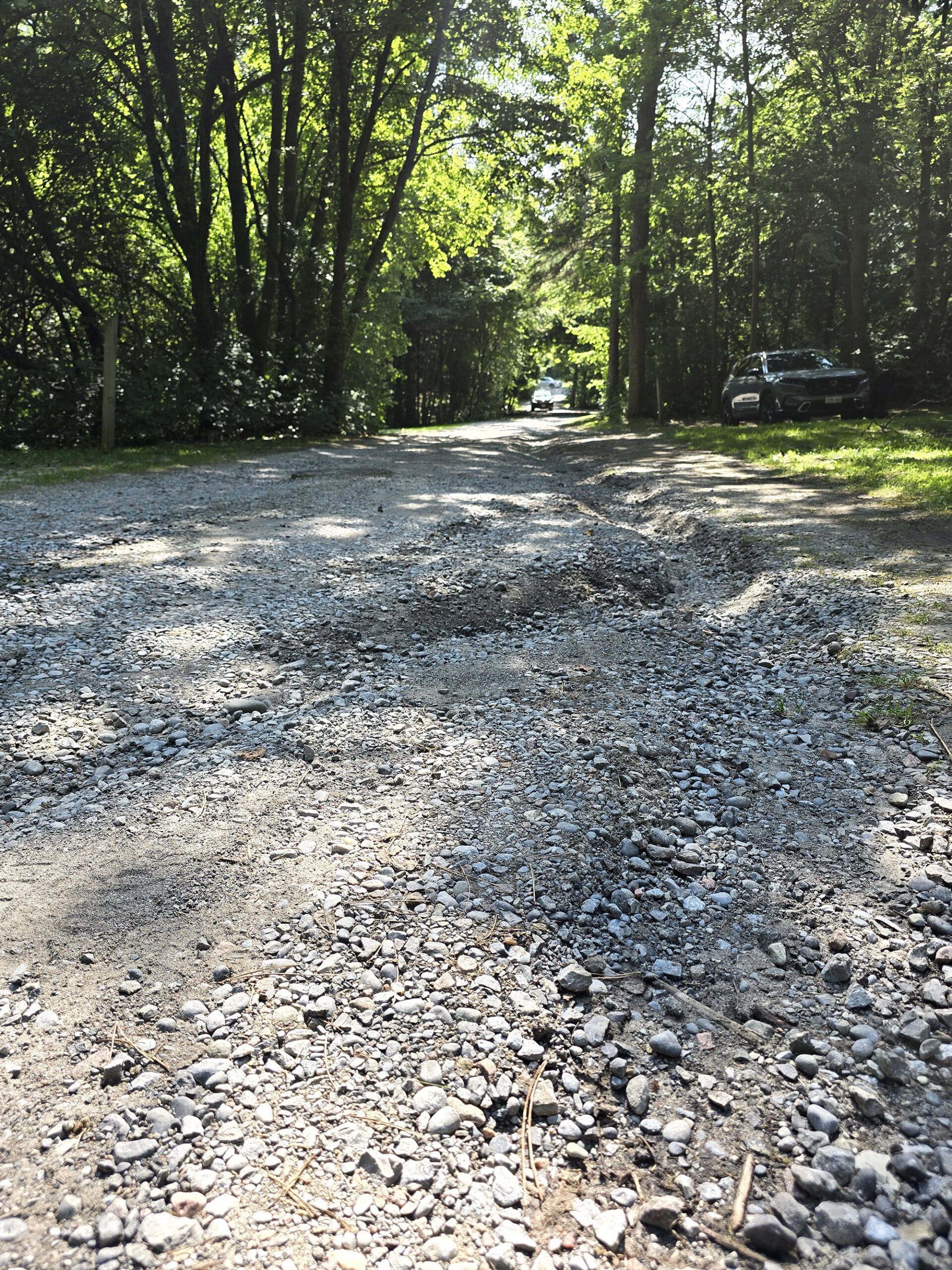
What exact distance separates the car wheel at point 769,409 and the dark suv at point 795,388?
0.01 meters

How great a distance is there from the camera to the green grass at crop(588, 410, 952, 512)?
8836 mm

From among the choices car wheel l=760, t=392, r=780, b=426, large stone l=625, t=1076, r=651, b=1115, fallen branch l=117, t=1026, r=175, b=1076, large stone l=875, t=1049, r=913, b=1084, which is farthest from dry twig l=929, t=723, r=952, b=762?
car wheel l=760, t=392, r=780, b=426

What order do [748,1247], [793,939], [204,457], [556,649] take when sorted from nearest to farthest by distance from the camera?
[748,1247]
[793,939]
[556,649]
[204,457]

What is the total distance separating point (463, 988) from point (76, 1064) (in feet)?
3.25

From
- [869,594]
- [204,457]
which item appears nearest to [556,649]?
[869,594]

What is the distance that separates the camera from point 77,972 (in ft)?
7.98

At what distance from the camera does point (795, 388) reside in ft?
57.5

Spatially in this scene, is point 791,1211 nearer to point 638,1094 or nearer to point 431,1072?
point 638,1094

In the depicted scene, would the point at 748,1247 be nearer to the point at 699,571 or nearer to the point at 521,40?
the point at 699,571

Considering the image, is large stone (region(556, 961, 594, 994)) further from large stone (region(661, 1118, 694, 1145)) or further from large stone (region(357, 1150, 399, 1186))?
large stone (region(357, 1150, 399, 1186))

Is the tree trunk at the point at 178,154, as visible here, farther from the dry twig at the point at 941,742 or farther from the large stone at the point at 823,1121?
the large stone at the point at 823,1121

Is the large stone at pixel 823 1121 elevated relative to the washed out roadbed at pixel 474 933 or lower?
lower

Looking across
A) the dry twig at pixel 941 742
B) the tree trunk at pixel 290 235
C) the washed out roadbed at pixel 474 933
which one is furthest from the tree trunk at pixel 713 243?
the dry twig at pixel 941 742

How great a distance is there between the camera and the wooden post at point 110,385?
42.9ft
